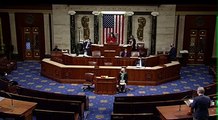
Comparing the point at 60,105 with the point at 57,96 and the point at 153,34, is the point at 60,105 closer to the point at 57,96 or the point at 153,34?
the point at 57,96

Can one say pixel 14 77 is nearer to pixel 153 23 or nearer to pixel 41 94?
pixel 41 94

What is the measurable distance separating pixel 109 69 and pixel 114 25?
13.7 feet

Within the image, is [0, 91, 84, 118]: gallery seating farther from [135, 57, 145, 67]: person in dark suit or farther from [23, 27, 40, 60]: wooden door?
[23, 27, 40, 60]: wooden door

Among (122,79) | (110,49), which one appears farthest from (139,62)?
(110,49)

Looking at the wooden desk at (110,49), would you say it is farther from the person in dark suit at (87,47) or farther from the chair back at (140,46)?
the chair back at (140,46)

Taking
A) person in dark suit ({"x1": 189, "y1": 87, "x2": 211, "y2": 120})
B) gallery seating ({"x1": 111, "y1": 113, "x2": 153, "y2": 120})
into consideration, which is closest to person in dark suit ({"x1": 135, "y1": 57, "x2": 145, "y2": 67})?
gallery seating ({"x1": 111, "y1": 113, "x2": 153, "y2": 120})

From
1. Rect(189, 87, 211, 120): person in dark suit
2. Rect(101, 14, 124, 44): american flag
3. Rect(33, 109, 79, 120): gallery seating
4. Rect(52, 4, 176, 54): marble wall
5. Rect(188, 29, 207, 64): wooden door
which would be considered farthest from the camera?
Rect(188, 29, 207, 64): wooden door

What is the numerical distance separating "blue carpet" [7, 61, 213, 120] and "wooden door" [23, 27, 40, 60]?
1.48 metres

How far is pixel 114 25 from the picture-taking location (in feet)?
53.1

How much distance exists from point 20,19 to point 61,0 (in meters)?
14.0

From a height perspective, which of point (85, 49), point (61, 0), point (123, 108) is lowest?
point (123, 108)

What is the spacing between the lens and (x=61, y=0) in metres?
3.58

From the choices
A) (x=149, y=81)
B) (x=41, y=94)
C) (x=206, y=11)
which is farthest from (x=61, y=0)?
(x=206, y=11)

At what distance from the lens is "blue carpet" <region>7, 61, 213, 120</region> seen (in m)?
10.1
